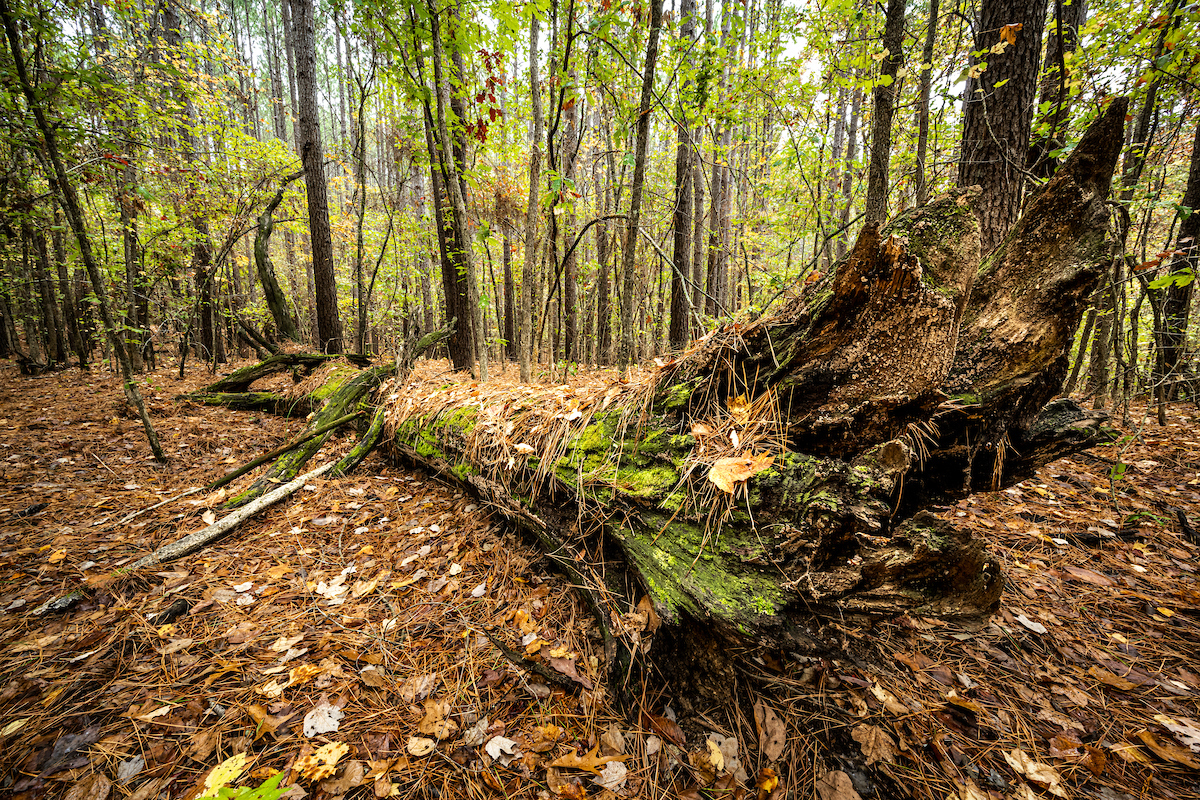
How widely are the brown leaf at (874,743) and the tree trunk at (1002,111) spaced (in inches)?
160

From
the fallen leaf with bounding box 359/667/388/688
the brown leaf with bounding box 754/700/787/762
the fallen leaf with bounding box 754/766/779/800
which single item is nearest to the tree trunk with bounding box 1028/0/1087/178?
the brown leaf with bounding box 754/700/787/762

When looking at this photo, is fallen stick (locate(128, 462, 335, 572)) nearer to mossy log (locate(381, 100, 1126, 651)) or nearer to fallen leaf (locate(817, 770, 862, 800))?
mossy log (locate(381, 100, 1126, 651))

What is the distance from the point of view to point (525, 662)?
5.76ft

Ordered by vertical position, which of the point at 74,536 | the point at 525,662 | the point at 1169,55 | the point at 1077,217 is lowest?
the point at 525,662

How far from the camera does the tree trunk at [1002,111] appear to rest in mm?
3512

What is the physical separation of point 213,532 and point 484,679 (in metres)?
2.13

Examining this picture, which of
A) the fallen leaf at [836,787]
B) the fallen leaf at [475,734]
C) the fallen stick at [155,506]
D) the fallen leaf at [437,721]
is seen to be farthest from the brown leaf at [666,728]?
the fallen stick at [155,506]

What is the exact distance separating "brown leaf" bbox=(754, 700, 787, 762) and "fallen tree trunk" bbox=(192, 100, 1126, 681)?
0.35 meters

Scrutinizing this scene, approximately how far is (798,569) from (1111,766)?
1.45 m

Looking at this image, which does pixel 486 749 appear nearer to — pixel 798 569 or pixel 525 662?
pixel 525 662

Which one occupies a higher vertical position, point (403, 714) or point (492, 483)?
point (492, 483)

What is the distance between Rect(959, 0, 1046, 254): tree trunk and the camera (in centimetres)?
351

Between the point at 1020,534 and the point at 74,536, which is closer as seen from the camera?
the point at 74,536

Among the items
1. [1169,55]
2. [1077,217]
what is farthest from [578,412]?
[1169,55]
